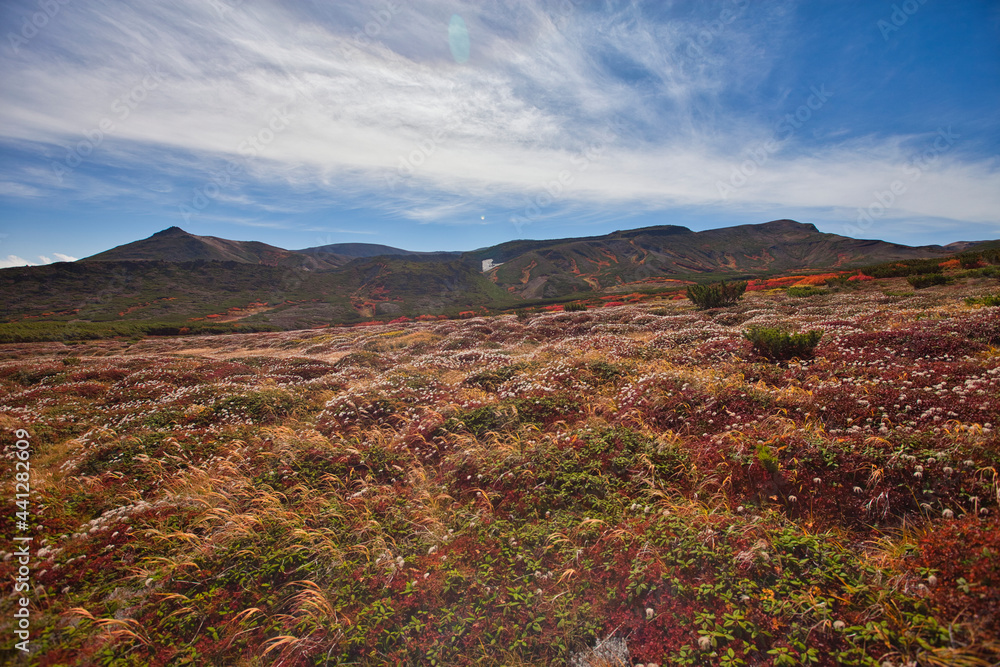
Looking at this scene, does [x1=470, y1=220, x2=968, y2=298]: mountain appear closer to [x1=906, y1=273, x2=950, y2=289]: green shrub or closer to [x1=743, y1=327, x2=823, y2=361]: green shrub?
[x1=906, y1=273, x2=950, y2=289]: green shrub

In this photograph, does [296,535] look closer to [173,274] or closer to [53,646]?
[53,646]

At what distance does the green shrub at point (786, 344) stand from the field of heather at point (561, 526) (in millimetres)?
1009

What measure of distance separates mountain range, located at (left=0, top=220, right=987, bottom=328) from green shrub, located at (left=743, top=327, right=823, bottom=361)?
74272mm

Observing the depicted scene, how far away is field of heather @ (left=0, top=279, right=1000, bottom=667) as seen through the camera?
3805 mm

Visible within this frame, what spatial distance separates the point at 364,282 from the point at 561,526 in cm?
14567

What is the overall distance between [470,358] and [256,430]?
34.5 ft

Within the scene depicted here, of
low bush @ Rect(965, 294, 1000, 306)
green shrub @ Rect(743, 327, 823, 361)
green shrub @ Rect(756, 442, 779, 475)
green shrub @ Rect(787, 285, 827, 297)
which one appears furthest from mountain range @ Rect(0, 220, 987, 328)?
green shrub @ Rect(756, 442, 779, 475)

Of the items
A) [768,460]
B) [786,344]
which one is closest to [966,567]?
[768,460]

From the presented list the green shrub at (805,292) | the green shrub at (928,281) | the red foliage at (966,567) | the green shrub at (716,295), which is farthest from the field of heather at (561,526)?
the green shrub at (928,281)

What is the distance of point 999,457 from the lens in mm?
4773

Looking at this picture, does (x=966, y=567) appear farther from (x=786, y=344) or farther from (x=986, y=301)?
(x=986, y=301)

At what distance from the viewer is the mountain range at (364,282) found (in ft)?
297

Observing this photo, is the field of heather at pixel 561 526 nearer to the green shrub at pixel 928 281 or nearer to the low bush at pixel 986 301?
the low bush at pixel 986 301

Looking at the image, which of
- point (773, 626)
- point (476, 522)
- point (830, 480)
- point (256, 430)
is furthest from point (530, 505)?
point (256, 430)
